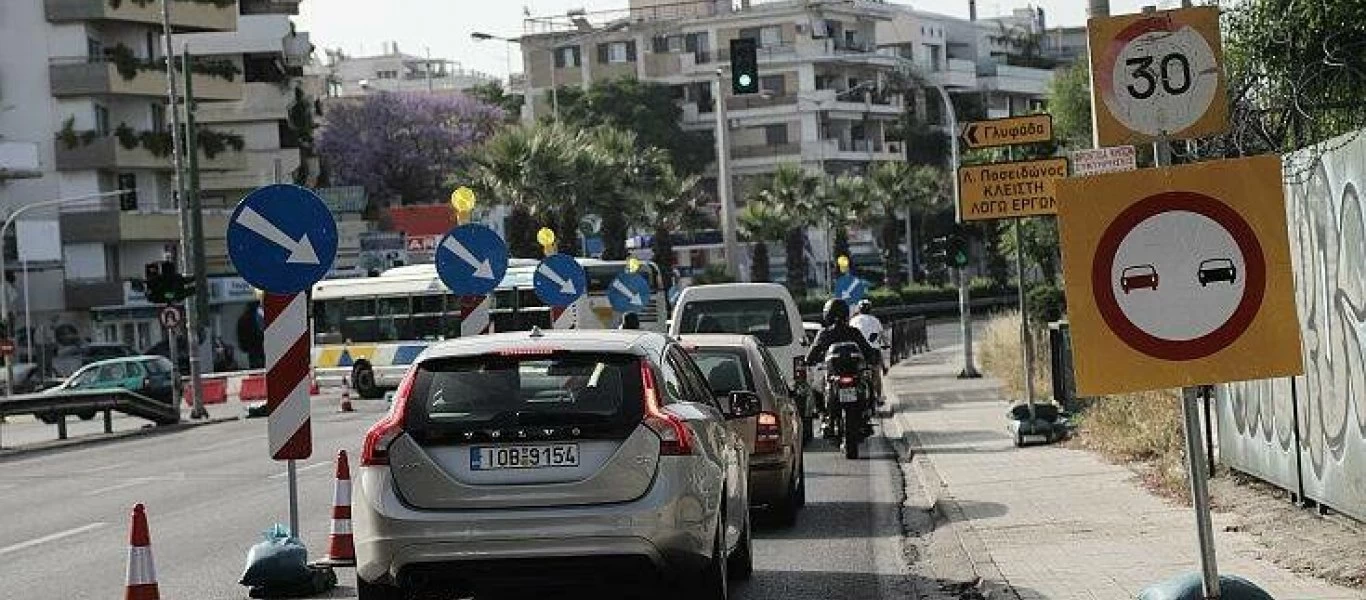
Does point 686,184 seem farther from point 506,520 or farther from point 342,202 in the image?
point 506,520

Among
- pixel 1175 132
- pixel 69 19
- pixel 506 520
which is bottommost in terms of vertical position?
pixel 506 520

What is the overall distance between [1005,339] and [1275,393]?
81.1 ft

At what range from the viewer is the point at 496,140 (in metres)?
67.4

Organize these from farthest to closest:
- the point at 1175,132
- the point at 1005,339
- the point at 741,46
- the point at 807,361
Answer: the point at 1005,339
the point at 741,46
the point at 807,361
the point at 1175,132

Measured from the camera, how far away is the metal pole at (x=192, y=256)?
155ft

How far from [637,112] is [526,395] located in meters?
102

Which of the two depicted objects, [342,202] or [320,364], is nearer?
[320,364]

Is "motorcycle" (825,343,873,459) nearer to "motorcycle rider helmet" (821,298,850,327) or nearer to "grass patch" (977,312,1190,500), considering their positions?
"motorcycle rider helmet" (821,298,850,327)

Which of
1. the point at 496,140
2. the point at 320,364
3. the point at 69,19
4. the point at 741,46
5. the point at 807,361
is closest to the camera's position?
the point at 807,361

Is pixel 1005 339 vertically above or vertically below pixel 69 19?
below

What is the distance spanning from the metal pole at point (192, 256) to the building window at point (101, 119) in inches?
368

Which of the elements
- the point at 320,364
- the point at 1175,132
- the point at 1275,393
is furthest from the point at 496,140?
the point at 1175,132

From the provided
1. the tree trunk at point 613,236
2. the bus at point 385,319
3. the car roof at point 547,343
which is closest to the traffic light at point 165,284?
the bus at point 385,319

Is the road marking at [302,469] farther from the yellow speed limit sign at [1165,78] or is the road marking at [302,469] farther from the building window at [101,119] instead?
the building window at [101,119]
